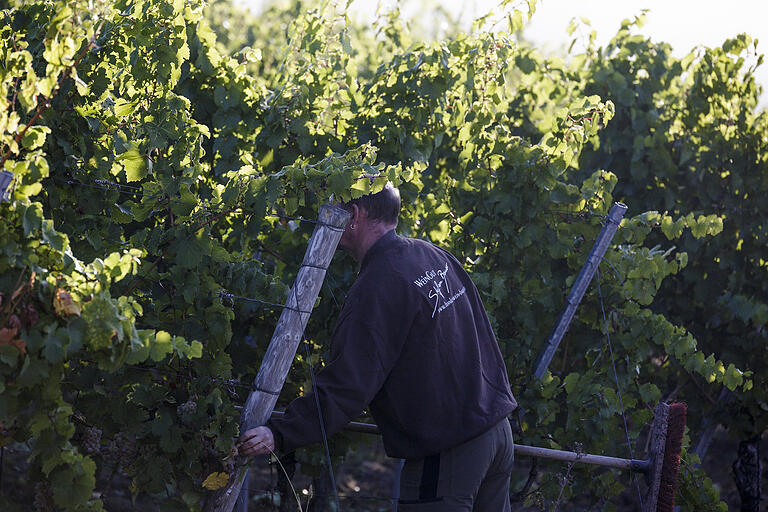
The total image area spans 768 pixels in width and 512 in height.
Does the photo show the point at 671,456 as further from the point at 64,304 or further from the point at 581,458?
the point at 64,304

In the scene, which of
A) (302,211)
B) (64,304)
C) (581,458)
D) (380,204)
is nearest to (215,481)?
(64,304)

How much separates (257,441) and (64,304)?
84 centimetres

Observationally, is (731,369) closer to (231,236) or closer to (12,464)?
(231,236)

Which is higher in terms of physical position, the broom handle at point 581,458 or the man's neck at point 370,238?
the man's neck at point 370,238

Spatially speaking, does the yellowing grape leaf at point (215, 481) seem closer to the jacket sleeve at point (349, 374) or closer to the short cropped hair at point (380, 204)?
the jacket sleeve at point (349, 374)

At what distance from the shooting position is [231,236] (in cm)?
376

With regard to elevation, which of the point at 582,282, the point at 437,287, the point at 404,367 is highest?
the point at 437,287

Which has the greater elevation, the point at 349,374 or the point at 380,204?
the point at 380,204

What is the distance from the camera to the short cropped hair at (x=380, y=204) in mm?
2953

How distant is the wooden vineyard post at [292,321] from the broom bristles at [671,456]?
1.78 m

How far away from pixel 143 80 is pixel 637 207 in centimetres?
373

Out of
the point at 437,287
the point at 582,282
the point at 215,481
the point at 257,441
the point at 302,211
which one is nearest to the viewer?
the point at 257,441

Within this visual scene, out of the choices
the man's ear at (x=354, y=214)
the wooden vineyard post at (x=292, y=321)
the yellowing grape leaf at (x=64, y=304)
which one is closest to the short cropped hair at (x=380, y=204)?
the man's ear at (x=354, y=214)

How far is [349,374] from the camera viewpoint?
266cm
